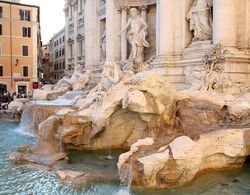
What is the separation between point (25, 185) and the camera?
7074mm

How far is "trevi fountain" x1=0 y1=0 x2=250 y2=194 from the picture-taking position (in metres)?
6.73

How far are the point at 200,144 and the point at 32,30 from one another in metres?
27.3

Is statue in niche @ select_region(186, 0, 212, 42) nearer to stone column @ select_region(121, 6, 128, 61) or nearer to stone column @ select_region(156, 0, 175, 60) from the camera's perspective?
stone column @ select_region(156, 0, 175, 60)

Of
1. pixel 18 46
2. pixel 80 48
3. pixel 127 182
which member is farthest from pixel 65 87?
pixel 18 46

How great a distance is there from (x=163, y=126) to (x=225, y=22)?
4.85 m

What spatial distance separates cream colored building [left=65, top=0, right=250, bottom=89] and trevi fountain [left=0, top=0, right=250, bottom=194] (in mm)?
39

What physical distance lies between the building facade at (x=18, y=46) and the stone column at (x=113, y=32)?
14.4 m

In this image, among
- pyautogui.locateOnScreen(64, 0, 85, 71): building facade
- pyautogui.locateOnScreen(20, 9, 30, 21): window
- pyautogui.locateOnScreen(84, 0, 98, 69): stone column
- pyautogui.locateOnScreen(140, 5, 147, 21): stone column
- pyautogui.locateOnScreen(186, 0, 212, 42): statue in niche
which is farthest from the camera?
pyautogui.locateOnScreen(20, 9, 30, 21): window

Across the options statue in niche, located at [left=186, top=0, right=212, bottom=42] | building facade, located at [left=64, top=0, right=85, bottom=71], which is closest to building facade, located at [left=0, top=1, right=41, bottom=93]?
building facade, located at [left=64, top=0, right=85, bottom=71]

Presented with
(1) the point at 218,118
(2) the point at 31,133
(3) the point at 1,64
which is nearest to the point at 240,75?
(1) the point at 218,118

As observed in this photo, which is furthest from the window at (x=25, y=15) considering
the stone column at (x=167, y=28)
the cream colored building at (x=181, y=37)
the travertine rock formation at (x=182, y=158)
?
the travertine rock formation at (x=182, y=158)

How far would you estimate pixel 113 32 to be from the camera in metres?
18.5

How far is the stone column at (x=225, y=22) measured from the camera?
11555 millimetres

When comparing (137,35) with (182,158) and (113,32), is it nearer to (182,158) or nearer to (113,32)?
(113,32)
